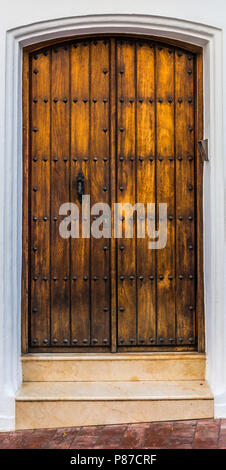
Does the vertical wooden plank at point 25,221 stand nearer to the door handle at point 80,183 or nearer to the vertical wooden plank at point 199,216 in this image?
the door handle at point 80,183

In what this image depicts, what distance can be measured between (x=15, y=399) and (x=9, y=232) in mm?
1235

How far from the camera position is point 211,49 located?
466cm

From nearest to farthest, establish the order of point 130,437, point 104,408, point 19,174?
point 130,437
point 104,408
point 19,174

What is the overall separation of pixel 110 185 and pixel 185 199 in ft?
2.01

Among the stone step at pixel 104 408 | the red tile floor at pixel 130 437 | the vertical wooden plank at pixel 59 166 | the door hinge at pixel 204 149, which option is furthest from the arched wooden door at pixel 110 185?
the red tile floor at pixel 130 437

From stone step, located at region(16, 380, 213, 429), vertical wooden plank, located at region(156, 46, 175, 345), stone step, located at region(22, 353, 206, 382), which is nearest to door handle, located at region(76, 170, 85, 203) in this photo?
vertical wooden plank, located at region(156, 46, 175, 345)

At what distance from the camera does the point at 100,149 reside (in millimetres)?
4855

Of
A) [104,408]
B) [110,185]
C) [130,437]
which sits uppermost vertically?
[110,185]

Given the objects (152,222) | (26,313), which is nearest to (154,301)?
(152,222)

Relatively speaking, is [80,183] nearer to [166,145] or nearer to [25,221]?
[25,221]

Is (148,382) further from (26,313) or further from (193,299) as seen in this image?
(26,313)

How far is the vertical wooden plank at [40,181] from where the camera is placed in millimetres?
4840

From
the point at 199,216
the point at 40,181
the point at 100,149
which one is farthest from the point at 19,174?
the point at 199,216

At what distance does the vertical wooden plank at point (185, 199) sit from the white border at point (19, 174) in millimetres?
182
